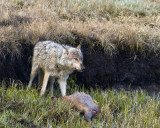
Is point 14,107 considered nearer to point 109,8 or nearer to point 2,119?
point 2,119

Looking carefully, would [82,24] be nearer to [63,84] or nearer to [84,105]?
[63,84]

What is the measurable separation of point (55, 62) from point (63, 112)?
1824mm

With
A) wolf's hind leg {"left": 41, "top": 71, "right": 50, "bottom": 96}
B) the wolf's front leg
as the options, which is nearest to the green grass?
wolf's hind leg {"left": 41, "top": 71, "right": 50, "bottom": 96}

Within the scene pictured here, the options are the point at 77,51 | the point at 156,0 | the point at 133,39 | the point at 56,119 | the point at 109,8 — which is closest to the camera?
the point at 56,119

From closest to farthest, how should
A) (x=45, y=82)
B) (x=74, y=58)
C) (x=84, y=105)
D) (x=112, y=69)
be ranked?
1. (x=84, y=105)
2. (x=74, y=58)
3. (x=45, y=82)
4. (x=112, y=69)

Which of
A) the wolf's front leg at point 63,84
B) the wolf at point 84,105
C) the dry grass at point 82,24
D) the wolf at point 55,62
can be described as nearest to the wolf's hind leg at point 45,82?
the wolf at point 55,62

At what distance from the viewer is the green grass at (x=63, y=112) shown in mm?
7156

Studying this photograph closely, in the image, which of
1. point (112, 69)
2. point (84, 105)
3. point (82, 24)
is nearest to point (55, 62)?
point (84, 105)

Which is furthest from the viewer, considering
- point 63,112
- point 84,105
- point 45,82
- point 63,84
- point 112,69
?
point 112,69

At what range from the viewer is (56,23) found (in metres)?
10.8

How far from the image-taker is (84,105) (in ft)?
25.8

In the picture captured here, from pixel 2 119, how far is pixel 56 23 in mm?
4835

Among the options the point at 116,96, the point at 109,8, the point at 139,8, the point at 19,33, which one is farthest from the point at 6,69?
the point at 139,8

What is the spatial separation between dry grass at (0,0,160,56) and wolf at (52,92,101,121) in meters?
2.37
